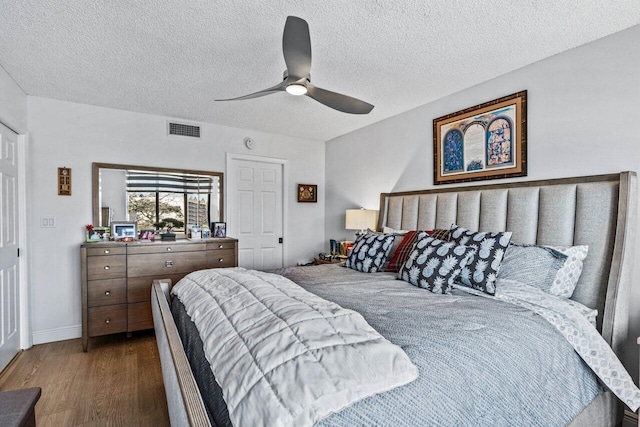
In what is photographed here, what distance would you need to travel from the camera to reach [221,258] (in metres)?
3.71

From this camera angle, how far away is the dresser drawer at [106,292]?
3.08m

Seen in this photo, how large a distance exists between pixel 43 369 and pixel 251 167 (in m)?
2.93

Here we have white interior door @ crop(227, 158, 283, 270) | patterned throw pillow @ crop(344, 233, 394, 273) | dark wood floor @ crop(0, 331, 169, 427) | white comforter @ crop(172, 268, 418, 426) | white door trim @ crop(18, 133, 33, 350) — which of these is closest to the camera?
white comforter @ crop(172, 268, 418, 426)

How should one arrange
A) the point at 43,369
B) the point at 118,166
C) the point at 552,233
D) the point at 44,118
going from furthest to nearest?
the point at 118,166, the point at 44,118, the point at 43,369, the point at 552,233

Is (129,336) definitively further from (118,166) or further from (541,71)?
(541,71)

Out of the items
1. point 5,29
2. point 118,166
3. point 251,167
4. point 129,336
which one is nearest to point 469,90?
point 251,167

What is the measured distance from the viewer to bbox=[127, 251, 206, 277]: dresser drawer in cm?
327

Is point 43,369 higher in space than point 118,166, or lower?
lower

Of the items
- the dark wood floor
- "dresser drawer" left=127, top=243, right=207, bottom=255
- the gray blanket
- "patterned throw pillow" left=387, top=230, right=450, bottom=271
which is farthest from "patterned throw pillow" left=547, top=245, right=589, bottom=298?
"dresser drawer" left=127, top=243, right=207, bottom=255

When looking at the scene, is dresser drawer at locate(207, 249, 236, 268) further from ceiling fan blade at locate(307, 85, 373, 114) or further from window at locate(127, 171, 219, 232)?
ceiling fan blade at locate(307, 85, 373, 114)

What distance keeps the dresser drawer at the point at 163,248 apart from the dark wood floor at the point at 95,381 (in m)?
0.91

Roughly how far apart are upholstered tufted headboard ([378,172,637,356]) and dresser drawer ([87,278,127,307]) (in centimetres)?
326

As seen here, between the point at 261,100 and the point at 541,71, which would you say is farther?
the point at 261,100

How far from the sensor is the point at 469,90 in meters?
2.90
